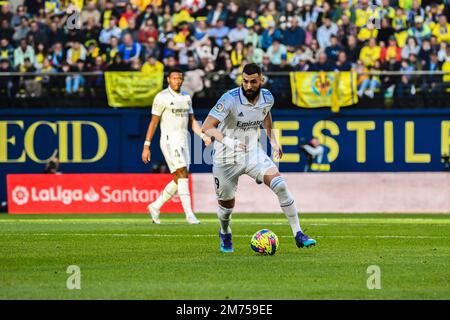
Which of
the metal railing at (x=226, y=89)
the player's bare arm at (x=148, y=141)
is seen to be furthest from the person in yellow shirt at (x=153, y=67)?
the player's bare arm at (x=148, y=141)

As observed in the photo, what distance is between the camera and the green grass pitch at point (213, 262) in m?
9.73

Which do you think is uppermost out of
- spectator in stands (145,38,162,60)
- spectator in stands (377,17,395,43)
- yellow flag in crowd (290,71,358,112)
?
spectator in stands (377,17,395,43)

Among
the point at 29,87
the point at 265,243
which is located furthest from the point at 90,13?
the point at 265,243

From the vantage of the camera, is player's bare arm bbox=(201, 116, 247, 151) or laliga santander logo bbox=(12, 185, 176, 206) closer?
player's bare arm bbox=(201, 116, 247, 151)

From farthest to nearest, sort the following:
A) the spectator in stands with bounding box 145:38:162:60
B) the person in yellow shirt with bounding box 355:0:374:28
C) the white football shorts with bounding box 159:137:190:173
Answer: the spectator in stands with bounding box 145:38:162:60
the person in yellow shirt with bounding box 355:0:374:28
the white football shorts with bounding box 159:137:190:173

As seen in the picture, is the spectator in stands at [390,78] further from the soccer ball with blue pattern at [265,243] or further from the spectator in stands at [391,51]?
the soccer ball with blue pattern at [265,243]

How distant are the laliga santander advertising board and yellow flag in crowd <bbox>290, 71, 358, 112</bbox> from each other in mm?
4228

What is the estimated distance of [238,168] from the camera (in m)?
13.6

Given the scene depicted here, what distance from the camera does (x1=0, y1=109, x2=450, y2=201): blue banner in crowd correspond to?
26.8 m

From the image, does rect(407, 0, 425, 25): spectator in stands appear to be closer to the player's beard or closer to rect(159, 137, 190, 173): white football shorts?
rect(159, 137, 190, 173): white football shorts

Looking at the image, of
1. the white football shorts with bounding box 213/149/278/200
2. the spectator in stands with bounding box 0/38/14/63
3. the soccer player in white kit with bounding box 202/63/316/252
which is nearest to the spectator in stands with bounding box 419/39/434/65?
the spectator in stands with bounding box 0/38/14/63

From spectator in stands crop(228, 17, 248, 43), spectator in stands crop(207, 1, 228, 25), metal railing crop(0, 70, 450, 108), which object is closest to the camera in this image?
metal railing crop(0, 70, 450, 108)

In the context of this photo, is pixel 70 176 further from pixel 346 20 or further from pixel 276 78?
pixel 346 20

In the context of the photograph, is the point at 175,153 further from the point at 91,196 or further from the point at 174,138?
the point at 91,196
